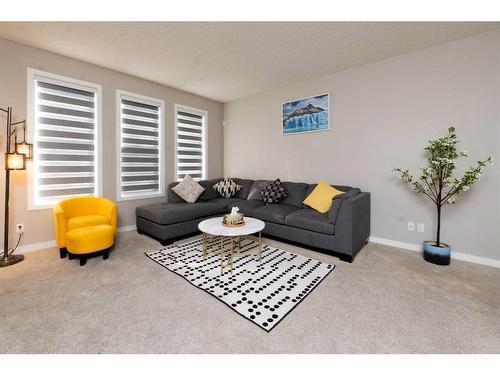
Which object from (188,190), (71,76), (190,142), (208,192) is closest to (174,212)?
(188,190)

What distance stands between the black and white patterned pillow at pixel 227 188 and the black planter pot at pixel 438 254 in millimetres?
3069

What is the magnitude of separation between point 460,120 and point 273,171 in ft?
9.20

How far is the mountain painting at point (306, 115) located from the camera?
3734mm

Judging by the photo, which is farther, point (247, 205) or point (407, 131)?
point (247, 205)

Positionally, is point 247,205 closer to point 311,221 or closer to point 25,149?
point 311,221

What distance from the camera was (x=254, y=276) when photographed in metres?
2.26

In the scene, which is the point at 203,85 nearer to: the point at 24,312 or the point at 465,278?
the point at 24,312

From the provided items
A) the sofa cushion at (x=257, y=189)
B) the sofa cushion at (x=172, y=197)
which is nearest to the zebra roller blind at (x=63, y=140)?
the sofa cushion at (x=172, y=197)

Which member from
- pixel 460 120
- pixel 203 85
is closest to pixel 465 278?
Answer: pixel 460 120

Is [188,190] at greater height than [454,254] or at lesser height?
greater

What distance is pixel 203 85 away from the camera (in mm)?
4184

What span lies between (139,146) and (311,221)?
125 inches

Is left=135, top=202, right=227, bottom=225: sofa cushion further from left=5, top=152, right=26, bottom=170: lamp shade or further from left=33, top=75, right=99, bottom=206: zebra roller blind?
left=5, top=152, right=26, bottom=170: lamp shade

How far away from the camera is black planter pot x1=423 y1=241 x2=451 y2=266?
8.31 feet
